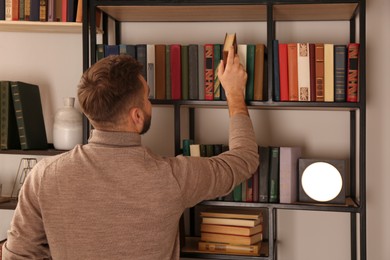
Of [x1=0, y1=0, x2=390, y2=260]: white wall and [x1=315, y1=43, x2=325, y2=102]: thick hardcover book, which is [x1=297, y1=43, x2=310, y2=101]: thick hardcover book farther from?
[x1=0, y1=0, x2=390, y2=260]: white wall

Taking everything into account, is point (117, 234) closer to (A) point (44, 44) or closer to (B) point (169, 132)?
(B) point (169, 132)

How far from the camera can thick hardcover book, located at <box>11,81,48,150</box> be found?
242cm

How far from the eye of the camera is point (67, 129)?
2.46m

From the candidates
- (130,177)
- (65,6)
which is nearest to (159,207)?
(130,177)

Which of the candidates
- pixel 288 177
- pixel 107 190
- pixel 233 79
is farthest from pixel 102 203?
pixel 288 177

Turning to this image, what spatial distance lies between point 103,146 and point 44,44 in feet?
4.12

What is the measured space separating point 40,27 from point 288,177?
134 cm

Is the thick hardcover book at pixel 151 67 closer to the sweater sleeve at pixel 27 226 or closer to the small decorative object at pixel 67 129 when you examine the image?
the small decorative object at pixel 67 129

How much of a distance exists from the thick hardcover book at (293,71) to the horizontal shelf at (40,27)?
95cm

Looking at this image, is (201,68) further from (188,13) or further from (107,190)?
(107,190)

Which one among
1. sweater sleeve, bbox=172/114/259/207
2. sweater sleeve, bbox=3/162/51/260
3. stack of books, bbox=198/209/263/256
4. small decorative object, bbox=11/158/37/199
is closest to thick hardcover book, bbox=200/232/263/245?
stack of books, bbox=198/209/263/256

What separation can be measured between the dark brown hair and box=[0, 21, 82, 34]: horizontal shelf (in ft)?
2.61

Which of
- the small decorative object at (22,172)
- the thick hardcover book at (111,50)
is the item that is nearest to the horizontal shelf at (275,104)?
the thick hardcover book at (111,50)

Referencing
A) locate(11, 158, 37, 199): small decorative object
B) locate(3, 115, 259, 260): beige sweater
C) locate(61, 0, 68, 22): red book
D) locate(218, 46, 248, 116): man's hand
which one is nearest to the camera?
locate(3, 115, 259, 260): beige sweater
